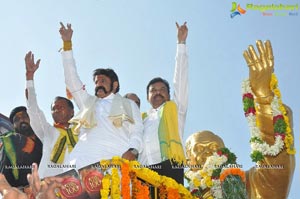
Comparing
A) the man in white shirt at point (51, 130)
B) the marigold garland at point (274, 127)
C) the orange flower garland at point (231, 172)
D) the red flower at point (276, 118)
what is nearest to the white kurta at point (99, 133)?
the man in white shirt at point (51, 130)

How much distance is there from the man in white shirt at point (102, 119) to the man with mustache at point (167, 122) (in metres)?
0.35

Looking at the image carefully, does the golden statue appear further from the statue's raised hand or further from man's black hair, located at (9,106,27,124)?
man's black hair, located at (9,106,27,124)

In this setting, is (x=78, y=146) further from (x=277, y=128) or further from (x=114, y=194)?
(x=277, y=128)

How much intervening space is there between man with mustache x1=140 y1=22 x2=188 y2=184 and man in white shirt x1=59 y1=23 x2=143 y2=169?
35 centimetres

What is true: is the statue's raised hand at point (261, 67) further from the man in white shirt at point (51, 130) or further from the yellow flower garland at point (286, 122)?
the man in white shirt at point (51, 130)

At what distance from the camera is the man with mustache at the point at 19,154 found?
317 inches

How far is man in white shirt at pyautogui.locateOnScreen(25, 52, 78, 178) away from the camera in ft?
25.4

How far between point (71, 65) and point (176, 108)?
1.49 metres

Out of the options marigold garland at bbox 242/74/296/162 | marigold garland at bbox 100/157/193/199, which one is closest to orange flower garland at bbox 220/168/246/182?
marigold garland at bbox 242/74/296/162

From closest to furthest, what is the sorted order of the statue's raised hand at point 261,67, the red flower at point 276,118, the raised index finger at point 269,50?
the red flower at point 276,118 → the statue's raised hand at point 261,67 → the raised index finger at point 269,50

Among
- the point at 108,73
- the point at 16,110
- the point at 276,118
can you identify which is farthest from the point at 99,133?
the point at 276,118

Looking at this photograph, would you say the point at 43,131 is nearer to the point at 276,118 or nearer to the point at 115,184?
the point at 115,184

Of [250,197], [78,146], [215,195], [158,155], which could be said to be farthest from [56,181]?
[250,197]

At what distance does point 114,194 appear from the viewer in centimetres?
640
